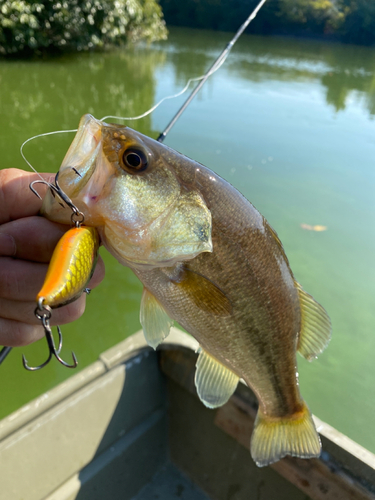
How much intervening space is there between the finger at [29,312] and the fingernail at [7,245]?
0.13 meters

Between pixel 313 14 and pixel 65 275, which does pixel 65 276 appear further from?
pixel 313 14

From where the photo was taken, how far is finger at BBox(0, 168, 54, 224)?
3.02 feet

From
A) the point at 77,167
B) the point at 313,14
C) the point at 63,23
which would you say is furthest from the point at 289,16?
the point at 77,167

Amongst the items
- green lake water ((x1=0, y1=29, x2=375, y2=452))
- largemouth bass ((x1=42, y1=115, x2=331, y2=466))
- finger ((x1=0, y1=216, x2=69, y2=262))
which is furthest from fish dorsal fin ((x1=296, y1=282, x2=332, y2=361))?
green lake water ((x1=0, y1=29, x2=375, y2=452))

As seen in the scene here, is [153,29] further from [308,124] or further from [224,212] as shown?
[224,212]

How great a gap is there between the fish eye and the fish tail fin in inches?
35.5

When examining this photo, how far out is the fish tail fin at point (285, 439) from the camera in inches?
47.0

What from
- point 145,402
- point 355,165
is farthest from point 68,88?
point 145,402

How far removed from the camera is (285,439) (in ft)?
3.95

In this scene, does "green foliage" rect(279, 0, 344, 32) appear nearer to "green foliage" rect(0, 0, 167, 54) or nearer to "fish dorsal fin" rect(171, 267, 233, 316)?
"green foliage" rect(0, 0, 167, 54)

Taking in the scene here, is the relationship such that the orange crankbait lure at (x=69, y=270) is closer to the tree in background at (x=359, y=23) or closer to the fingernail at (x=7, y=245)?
the fingernail at (x=7, y=245)

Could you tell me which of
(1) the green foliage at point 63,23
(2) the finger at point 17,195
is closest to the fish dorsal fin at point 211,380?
(2) the finger at point 17,195

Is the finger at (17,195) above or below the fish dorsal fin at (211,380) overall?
above

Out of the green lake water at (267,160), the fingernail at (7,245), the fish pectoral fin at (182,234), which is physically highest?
the fish pectoral fin at (182,234)
